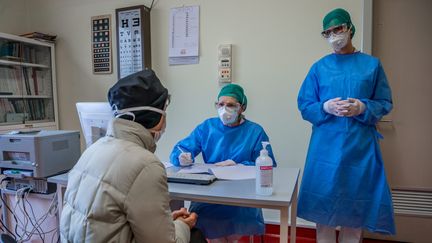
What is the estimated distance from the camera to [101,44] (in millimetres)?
2930

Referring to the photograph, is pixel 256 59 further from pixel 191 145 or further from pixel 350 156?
pixel 350 156

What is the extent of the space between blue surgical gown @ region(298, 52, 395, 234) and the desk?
241 millimetres

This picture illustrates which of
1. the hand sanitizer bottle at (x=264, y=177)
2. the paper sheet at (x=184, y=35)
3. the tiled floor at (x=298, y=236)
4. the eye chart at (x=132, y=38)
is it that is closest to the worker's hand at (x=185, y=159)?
the hand sanitizer bottle at (x=264, y=177)

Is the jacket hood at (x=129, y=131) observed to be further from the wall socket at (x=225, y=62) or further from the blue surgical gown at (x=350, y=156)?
the wall socket at (x=225, y=62)

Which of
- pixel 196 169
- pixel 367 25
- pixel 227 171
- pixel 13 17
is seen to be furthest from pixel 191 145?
pixel 13 17

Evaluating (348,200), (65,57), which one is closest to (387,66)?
(348,200)

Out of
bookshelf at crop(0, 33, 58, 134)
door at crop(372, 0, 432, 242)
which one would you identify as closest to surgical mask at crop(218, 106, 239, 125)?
door at crop(372, 0, 432, 242)

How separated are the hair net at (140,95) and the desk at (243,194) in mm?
365

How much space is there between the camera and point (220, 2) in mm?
2486

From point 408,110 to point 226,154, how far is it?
1482 millimetres

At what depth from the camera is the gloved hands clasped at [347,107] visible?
4.84ft

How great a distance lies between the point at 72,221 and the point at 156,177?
0.32m

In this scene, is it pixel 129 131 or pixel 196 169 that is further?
pixel 196 169

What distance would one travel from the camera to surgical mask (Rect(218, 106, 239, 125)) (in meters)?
1.79
